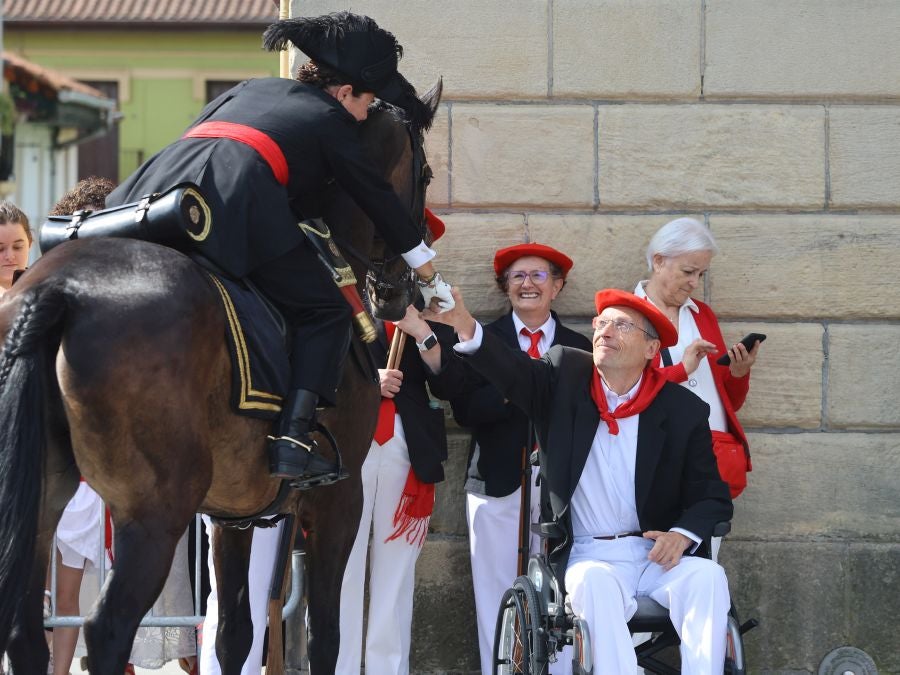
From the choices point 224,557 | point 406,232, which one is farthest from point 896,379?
point 224,557

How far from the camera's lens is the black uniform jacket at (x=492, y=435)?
240 inches

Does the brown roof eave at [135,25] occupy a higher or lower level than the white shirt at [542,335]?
higher

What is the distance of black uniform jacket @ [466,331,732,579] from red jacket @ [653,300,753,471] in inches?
30.0

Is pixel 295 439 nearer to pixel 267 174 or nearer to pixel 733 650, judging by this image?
pixel 267 174

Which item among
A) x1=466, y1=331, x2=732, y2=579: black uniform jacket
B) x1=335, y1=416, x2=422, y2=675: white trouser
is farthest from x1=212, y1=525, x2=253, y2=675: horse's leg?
x1=466, y1=331, x2=732, y2=579: black uniform jacket

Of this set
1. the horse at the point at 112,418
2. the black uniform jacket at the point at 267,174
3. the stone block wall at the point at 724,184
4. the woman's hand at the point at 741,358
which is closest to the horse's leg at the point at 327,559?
the horse at the point at 112,418

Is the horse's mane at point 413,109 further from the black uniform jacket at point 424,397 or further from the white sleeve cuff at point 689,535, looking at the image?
the white sleeve cuff at point 689,535

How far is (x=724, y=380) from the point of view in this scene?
627cm

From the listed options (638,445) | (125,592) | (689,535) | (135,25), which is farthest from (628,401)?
(135,25)

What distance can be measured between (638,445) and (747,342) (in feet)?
3.49

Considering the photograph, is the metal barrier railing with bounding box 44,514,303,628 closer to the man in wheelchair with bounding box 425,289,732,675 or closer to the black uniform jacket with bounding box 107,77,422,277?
the man in wheelchair with bounding box 425,289,732,675

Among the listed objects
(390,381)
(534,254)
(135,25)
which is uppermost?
(135,25)

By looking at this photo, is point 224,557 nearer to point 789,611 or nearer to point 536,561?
point 536,561

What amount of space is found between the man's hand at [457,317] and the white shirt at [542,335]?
3.53 feet
